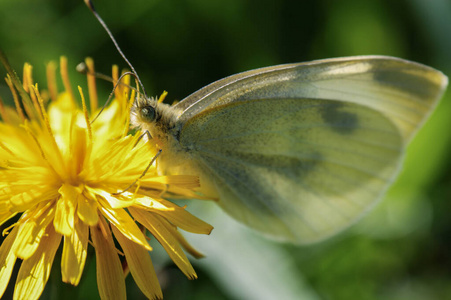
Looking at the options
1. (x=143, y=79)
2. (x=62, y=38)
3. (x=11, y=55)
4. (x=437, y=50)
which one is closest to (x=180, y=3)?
(x=143, y=79)

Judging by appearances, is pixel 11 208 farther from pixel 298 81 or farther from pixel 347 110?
pixel 347 110

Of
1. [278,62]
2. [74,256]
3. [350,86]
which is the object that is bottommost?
[74,256]

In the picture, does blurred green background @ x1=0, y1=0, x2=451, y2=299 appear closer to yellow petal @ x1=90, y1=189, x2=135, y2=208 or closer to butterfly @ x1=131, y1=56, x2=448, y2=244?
butterfly @ x1=131, y1=56, x2=448, y2=244

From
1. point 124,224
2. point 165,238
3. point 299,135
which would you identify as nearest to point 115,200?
point 124,224

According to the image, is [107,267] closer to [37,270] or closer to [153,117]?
[37,270]

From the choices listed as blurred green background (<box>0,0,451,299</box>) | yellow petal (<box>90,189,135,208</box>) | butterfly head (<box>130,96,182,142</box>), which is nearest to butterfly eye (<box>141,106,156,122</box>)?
butterfly head (<box>130,96,182,142</box>)

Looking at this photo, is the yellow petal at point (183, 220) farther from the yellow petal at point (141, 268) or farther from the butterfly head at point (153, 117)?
the butterfly head at point (153, 117)
